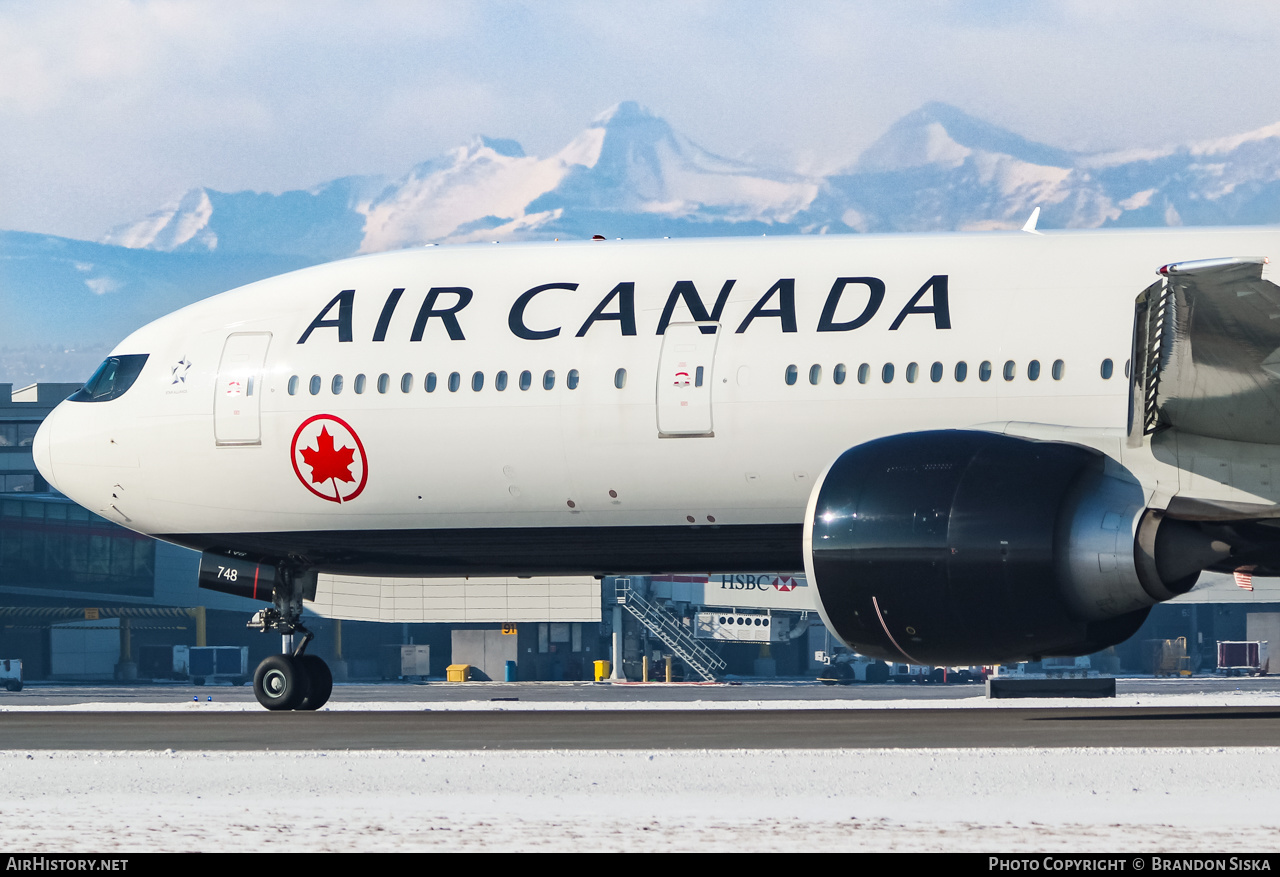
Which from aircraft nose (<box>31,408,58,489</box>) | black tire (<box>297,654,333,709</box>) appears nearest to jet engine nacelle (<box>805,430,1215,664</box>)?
black tire (<box>297,654,333,709</box>)

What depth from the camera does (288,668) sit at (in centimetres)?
1975

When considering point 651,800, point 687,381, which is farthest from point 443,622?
point 651,800

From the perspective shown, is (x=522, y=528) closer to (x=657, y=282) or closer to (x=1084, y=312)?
(x=657, y=282)

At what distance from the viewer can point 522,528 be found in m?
18.7

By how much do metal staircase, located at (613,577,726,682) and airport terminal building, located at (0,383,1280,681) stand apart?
0.25ft

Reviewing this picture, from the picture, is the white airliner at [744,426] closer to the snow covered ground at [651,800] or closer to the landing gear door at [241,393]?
the landing gear door at [241,393]

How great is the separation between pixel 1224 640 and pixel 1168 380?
Result: 237 ft

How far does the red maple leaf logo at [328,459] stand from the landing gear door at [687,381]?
12.6 feet

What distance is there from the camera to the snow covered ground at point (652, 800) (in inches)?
329

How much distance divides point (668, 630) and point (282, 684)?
52.6 m

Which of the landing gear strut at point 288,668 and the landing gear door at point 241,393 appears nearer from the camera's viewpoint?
the landing gear door at point 241,393

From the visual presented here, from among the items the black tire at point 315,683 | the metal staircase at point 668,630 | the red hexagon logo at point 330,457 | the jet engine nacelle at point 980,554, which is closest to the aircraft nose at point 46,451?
the red hexagon logo at point 330,457

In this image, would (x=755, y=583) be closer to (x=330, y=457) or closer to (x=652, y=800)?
(x=330, y=457)
